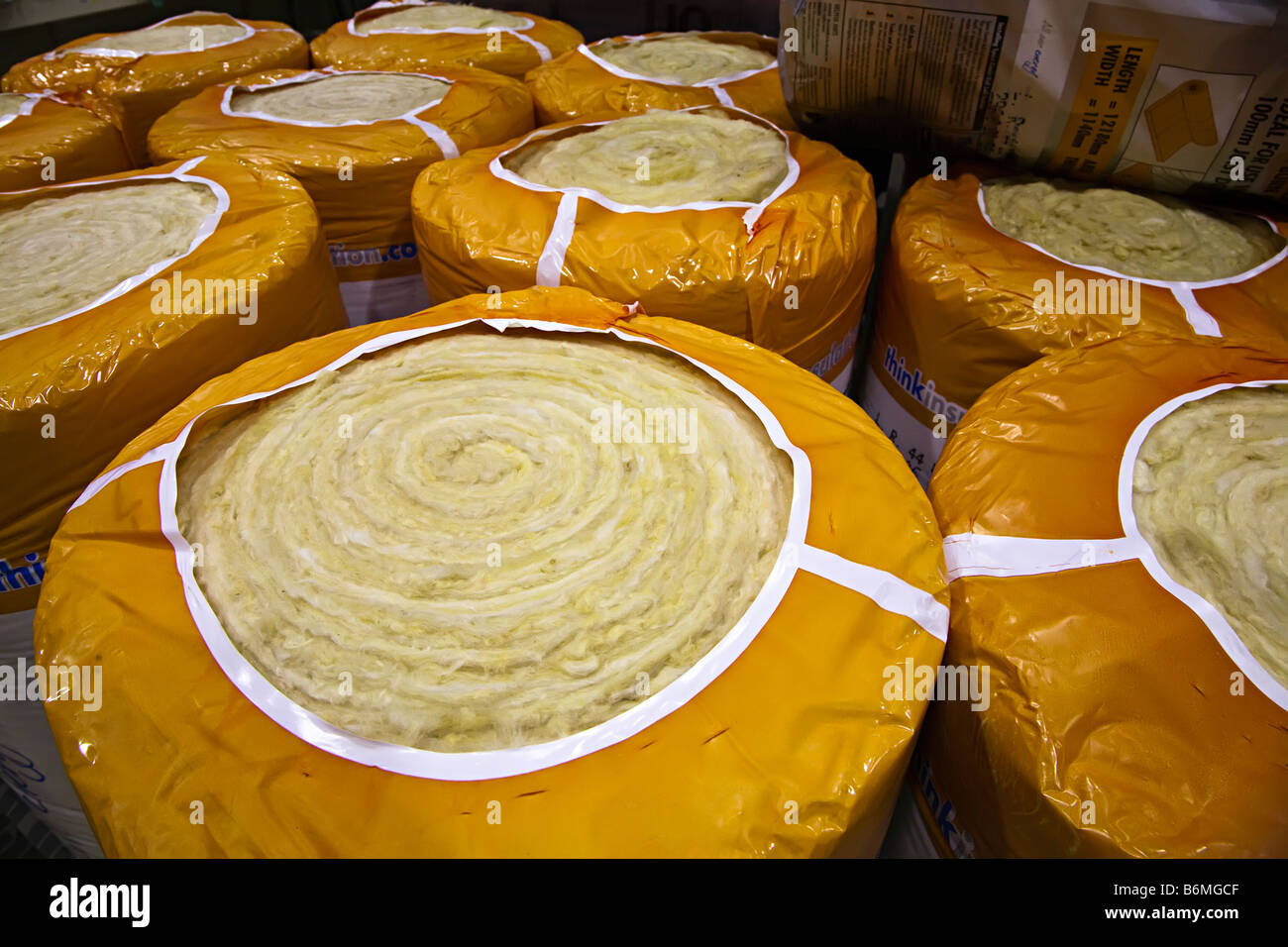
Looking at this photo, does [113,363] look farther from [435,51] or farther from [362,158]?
[435,51]

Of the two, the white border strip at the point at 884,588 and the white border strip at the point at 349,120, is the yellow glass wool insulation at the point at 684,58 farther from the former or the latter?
the white border strip at the point at 884,588

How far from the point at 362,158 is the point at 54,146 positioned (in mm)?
1043

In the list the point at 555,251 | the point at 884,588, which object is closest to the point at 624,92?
the point at 555,251

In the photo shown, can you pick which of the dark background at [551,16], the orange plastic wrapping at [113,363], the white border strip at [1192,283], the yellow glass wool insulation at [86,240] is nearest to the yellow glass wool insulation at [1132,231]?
the white border strip at [1192,283]

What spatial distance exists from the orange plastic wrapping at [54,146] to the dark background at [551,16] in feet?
4.06

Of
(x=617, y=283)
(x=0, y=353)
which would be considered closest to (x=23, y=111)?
(x=0, y=353)

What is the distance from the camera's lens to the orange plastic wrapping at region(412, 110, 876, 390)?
150 cm

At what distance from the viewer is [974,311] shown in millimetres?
1461

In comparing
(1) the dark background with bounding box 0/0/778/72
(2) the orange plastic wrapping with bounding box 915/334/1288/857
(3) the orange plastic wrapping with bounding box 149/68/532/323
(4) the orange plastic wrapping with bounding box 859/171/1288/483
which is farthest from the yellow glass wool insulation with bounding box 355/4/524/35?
(2) the orange plastic wrapping with bounding box 915/334/1288/857

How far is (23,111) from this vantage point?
7.88 feet

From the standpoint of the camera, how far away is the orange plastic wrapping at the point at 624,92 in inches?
90.0

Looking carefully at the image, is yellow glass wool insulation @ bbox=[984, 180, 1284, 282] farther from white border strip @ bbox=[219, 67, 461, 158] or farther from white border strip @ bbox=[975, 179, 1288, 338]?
white border strip @ bbox=[219, 67, 461, 158]

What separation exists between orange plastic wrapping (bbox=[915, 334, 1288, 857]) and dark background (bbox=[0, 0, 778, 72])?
8.84ft
